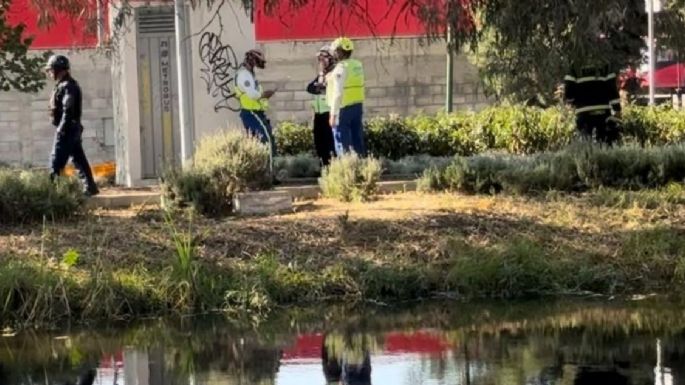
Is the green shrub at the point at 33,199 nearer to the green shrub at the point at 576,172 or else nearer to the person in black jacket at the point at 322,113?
the green shrub at the point at 576,172

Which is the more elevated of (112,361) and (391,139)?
(391,139)

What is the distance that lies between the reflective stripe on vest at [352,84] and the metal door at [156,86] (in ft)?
10.4

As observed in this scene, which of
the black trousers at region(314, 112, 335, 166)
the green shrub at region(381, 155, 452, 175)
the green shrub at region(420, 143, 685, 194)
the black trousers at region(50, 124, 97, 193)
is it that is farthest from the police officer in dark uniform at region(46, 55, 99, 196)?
the green shrub at region(420, 143, 685, 194)

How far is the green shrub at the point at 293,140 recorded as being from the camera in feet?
68.1

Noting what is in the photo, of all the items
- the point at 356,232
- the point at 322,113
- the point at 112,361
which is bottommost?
the point at 112,361

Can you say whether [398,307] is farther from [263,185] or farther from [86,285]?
[263,185]

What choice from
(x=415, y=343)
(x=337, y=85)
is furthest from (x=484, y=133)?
(x=415, y=343)

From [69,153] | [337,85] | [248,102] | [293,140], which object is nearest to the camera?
[69,153]

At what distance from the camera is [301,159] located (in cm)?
1852

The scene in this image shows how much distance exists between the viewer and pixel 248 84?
17.7 meters

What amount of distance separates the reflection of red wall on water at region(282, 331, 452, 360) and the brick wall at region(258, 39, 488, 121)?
16.8m

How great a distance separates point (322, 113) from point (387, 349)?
26.2 feet

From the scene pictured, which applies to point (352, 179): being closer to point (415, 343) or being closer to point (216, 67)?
point (216, 67)

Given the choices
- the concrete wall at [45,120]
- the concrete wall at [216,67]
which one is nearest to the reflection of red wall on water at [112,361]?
the concrete wall at [216,67]
